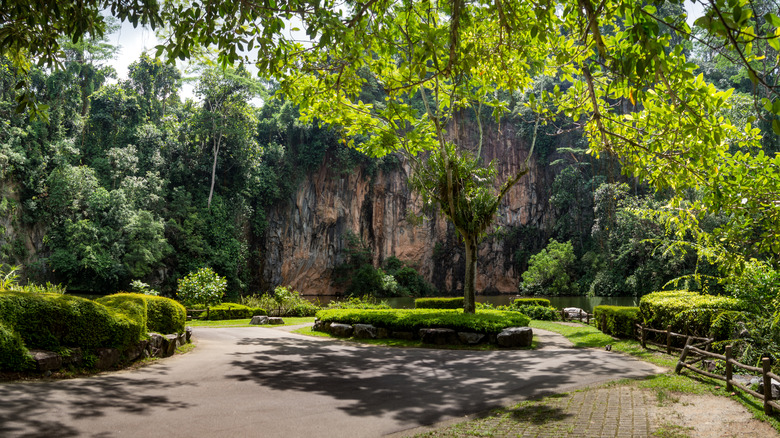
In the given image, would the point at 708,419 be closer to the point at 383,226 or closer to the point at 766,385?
the point at 766,385

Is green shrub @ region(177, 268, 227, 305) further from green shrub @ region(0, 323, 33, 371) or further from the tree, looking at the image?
green shrub @ region(0, 323, 33, 371)

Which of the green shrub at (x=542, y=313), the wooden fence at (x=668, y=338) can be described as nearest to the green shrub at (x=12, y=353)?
the wooden fence at (x=668, y=338)

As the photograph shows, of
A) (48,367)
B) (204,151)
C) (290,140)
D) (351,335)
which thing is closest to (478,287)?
(290,140)

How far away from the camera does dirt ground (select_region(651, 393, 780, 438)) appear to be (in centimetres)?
471

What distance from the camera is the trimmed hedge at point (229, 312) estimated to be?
19.1 metres

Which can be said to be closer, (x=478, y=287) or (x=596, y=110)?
(x=596, y=110)

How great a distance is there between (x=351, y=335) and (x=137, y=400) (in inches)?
307

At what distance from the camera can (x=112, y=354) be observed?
22.8 feet

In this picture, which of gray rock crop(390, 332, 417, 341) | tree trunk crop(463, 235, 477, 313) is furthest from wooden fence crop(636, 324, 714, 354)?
gray rock crop(390, 332, 417, 341)

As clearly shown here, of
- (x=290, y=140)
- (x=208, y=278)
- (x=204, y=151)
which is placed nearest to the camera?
(x=208, y=278)

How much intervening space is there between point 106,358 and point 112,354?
0.41ft

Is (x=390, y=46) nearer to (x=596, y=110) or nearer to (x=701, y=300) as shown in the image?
(x=596, y=110)

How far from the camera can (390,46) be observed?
22.2ft

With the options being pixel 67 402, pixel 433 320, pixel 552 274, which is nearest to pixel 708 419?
pixel 67 402
